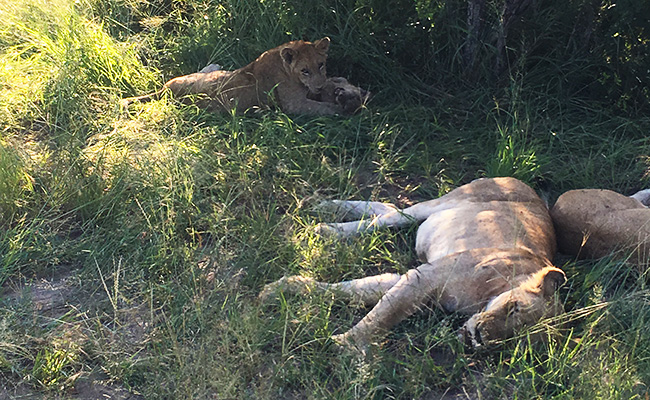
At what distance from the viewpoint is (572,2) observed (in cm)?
569

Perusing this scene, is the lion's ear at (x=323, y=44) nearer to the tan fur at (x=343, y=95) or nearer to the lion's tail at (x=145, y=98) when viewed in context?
the tan fur at (x=343, y=95)

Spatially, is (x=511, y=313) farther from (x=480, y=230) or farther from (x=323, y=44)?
(x=323, y=44)

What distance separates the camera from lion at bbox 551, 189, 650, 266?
12.8ft

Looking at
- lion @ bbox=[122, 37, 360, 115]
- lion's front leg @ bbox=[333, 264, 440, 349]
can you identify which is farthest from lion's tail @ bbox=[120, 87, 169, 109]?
lion's front leg @ bbox=[333, 264, 440, 349]

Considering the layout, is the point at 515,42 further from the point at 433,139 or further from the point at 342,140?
the point at 342,140

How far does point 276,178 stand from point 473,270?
1640mm

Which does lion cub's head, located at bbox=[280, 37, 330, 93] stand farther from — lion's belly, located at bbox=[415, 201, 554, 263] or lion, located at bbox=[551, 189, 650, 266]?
lion, located at bbox=[551, 189, 650, 266]

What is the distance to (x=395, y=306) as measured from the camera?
138 inches

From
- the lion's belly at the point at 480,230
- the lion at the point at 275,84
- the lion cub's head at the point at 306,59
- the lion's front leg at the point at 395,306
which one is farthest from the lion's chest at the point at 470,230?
the lion cub's head at the point at 306,59

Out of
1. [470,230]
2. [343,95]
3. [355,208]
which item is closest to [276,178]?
[355,208]

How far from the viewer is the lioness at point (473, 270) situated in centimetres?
331

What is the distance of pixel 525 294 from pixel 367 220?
121 cm

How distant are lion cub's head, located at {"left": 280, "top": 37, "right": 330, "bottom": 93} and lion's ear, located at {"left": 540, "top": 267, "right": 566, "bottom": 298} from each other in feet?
8.86

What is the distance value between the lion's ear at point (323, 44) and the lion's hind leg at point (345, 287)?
7.72 ft
